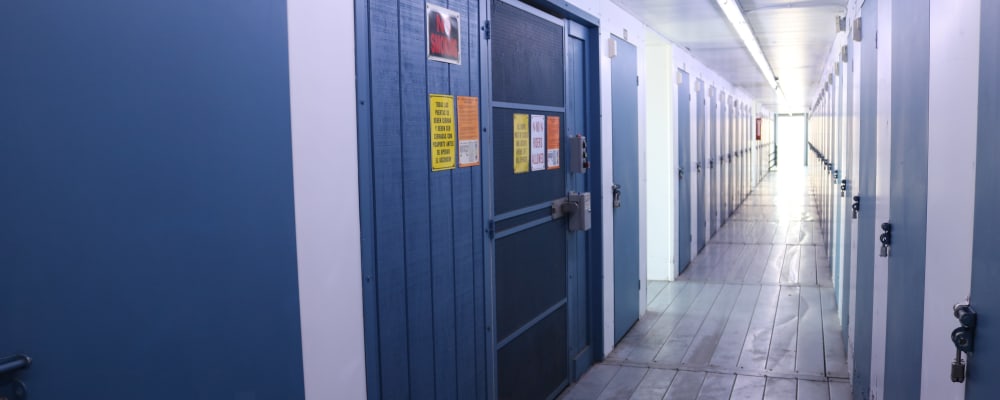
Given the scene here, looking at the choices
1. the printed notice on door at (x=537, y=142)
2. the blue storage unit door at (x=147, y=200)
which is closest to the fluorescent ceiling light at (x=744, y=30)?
the printed notice on door at (x=537, y=142)

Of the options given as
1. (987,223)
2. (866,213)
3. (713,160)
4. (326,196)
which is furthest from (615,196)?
(713,160)

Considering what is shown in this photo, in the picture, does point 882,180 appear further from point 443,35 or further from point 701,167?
point 701,167

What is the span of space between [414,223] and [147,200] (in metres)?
1.18

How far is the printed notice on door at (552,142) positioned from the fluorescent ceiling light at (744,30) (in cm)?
210

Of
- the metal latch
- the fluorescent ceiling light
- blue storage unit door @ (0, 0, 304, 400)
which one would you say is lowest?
the metal latch

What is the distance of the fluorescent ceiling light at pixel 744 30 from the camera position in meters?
5.61

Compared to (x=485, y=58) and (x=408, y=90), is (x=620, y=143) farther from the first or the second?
(x=408, y=90)

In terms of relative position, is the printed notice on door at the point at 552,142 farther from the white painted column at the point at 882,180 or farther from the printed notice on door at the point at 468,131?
the white painted column at the point at 882,180

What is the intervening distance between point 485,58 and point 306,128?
1.24 metres

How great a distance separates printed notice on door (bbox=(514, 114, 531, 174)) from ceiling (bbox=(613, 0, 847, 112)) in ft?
6.17

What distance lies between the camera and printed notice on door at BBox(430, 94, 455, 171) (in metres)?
2.69

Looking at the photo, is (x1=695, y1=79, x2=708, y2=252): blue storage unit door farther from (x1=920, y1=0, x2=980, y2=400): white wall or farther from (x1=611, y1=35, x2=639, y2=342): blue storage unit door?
(x1=920, y1=0, x2=980, y2=400): white wall

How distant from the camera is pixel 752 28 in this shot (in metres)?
7.35

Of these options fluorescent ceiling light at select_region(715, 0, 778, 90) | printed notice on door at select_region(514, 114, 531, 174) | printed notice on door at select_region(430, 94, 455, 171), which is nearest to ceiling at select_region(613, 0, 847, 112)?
fluorescent ceiling light at select_region(715, 0, 778, 90)
